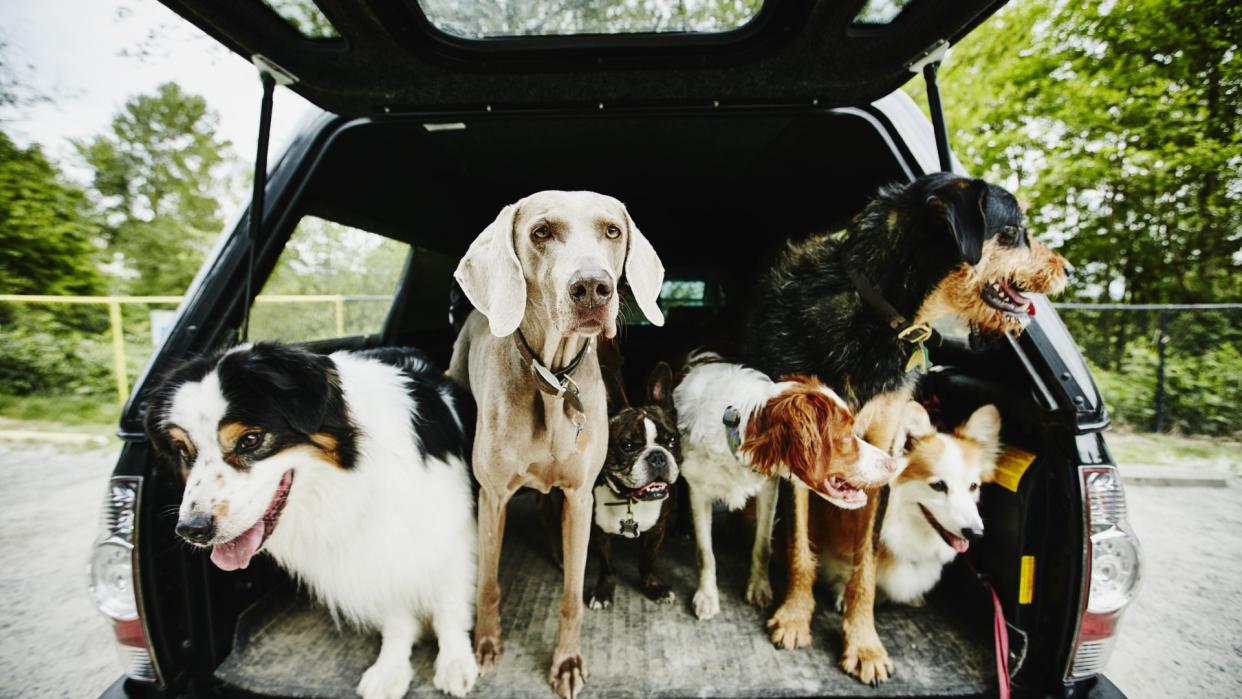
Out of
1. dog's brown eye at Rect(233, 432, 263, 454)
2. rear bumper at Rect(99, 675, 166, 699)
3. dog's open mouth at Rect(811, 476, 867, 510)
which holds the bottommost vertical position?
rear bumper at Rect(99, 675, 166, 699)

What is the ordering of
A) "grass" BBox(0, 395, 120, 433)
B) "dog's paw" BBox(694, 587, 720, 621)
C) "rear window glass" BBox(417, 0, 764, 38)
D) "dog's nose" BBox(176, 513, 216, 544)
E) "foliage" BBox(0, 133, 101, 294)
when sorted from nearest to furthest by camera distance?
"dog's nose" BBox(176, 513, 216, 544) → "rear window glass" BBox(417, 0, 764, 38) → "dog's paw" BBox(694, 587, 720, 621) → "grass" BBox(0, 395, 120, 433) → "foliage" BBox(0, 133, 101, 294)

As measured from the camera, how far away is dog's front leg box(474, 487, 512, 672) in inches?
72.9

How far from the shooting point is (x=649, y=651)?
1.87 metres

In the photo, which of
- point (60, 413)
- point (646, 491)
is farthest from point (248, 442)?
point (60, 413)

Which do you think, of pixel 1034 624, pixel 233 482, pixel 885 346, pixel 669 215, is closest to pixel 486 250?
pixel 233 482

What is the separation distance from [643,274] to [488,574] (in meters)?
1.18

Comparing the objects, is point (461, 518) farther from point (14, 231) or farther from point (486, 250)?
point (14, 231)

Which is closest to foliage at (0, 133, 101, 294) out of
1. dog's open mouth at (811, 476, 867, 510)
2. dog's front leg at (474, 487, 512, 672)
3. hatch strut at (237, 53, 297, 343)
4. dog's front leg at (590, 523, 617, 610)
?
hatch strut at (237, 53, 297, 343)

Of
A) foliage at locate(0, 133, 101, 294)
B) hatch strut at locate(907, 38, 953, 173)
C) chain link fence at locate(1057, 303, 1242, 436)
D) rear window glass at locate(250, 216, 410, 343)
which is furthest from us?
foliage at locate(0, 133, 101, 294)

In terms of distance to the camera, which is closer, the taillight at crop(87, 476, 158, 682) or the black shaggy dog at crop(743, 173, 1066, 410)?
the taillight at crop(87, 476, 158, 682)

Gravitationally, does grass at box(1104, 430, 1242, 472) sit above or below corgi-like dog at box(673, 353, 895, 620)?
below

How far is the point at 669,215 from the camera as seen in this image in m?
4.52

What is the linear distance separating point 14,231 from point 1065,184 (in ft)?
51.2

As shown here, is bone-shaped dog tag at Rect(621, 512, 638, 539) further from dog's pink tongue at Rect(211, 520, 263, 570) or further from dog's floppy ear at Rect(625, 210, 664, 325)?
dog's pink tongue at Rect(211, 520, 263, 570)
